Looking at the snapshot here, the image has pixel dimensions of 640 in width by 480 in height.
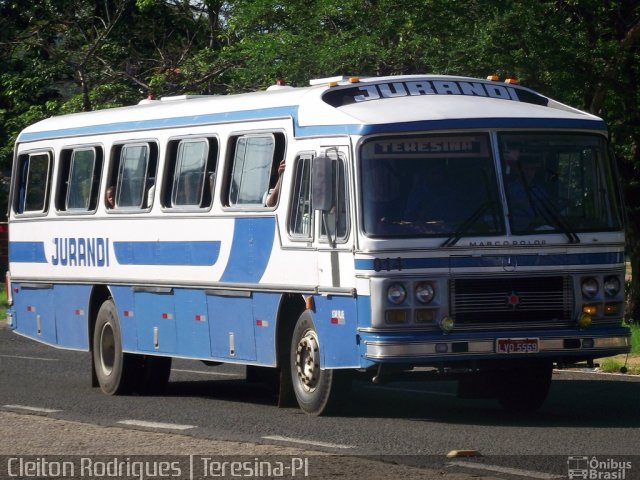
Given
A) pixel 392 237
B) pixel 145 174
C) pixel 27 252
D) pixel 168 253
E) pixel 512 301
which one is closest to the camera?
pixel 392 237

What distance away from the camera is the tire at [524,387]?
45.3 feet

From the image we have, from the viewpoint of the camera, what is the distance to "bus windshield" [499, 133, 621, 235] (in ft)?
42.4

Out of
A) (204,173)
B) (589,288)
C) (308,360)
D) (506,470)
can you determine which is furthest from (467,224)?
(204,173)

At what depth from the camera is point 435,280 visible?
12.5m

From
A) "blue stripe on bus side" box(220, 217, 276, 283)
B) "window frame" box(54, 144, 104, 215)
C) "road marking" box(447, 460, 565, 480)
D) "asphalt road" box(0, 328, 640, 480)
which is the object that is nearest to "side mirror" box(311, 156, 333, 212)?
"blue stripe on bus side" box(220, 217, 276, 283)

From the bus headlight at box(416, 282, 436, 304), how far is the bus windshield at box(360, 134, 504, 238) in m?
0.42

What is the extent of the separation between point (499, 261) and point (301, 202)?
2.03m

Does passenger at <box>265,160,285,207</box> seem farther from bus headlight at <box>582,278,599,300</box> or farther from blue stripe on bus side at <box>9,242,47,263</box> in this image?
blue stripe on bus side at <box>9,242,47,263</box>

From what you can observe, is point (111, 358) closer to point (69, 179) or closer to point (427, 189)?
point (69, 179)

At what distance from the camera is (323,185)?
1292 centimetres

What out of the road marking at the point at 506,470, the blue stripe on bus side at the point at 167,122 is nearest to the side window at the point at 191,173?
the blue stripe on bus side at the point at 167,122

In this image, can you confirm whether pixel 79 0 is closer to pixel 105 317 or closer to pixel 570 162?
pixel 105 317

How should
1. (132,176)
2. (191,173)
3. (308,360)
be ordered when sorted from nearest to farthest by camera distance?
(308,360) → (191,173) → (132,176)

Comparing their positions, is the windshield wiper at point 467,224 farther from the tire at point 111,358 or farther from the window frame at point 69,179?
the window frame at point 69,179
